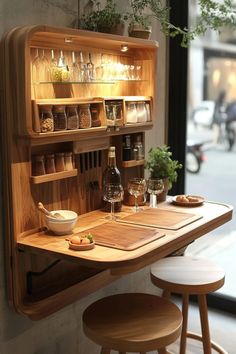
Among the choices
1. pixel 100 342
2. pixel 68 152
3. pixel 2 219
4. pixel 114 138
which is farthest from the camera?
pixel 114 138

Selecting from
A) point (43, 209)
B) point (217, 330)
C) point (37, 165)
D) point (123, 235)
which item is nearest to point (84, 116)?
point (37, 165)

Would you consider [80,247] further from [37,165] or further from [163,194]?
[163,194]

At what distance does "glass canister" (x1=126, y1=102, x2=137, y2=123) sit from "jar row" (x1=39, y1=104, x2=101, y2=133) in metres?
0.26

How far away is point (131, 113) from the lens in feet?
8.87

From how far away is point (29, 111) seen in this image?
2053mm

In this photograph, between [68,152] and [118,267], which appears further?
[68,152]

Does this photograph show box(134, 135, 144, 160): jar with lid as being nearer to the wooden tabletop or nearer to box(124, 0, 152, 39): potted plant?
the wooden tabletop

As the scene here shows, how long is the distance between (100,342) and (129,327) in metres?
0.14

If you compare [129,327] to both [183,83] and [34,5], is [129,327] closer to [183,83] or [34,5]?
[34,5]

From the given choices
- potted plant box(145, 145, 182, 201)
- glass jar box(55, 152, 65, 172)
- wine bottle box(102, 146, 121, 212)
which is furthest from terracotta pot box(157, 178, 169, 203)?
glass jar box(55, 152, 65, 172)

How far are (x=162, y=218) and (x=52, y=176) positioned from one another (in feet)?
2.06

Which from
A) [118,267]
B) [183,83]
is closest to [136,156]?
[183,83]

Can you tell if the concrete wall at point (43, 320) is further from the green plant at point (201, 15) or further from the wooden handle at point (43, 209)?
the wooden handle at point (43, 209)

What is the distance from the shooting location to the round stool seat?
246 cm
